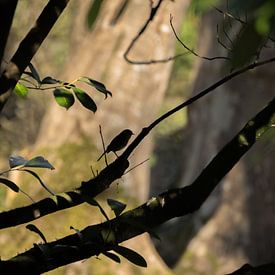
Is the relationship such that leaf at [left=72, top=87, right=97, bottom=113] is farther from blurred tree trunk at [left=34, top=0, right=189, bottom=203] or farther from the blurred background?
blurred tree trunk at [left=34, top=0, right=189, bottom=203]

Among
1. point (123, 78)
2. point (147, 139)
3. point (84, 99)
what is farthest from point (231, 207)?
point (84, 99)

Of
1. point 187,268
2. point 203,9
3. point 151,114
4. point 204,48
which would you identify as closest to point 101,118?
point 151,114

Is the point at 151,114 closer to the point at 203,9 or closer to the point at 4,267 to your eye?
the point at 4,267

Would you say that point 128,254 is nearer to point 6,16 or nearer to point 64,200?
point 64,200

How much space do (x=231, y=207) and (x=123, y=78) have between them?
176 centimetres

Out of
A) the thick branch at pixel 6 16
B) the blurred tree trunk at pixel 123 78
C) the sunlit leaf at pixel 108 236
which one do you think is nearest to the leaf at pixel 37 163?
the sunlit leaf at pixel 108 236

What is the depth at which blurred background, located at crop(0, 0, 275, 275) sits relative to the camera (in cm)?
375

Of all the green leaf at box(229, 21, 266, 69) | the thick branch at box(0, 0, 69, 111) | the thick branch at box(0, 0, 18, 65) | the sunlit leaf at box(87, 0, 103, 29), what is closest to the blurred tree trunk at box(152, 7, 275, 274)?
the thick branch at box(0, 0, 69, 111)

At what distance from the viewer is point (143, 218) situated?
0.96 m

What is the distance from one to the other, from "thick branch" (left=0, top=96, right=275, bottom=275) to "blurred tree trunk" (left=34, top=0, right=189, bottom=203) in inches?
120

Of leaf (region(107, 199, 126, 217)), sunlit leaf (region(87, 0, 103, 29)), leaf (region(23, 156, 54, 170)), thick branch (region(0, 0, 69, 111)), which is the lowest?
leaf (region(107, 199, 126, 217))

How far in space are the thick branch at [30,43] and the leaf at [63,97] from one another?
0.63 feet

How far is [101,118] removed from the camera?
407cm

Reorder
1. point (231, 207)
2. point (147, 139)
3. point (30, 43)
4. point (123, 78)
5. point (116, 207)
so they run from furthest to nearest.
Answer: point (231, 207)
point (147, 139)
point (123, 78)
point (116, 207)
point (30, 43)
